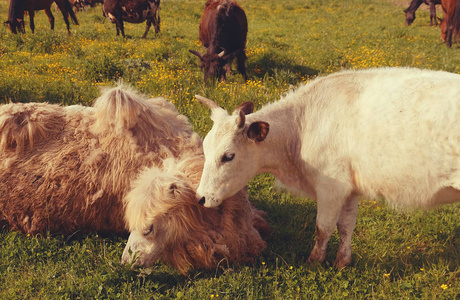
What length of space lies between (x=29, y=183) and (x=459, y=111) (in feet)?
13.8

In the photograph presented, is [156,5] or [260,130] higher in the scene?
[156,5]

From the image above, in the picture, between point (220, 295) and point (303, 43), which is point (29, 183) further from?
point (303, 43)

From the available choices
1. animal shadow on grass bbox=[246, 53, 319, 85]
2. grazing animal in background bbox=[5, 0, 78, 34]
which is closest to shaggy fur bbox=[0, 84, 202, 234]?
animal shadow on grass bbox=[246, 53, 319, 85]

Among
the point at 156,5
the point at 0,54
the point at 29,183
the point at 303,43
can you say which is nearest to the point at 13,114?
the point at 29,183

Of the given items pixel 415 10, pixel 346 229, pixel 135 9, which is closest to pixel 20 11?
pixel 135 9

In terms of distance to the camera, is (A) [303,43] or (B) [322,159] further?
(A) [303,43]

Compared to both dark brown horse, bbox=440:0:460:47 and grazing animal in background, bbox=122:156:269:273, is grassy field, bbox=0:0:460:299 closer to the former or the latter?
grazing animal in background, bbox=122:156:269:273

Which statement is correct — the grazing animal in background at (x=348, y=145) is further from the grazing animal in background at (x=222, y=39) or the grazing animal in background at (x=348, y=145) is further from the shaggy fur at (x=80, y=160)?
the grazing animal in background at (x=222, y=39)

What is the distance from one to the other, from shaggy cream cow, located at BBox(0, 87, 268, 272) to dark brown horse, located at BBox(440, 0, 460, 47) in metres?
14.0

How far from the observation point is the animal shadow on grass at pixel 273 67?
33.2 ft

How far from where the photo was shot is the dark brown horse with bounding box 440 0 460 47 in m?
14.6

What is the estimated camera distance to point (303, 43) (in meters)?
14.6

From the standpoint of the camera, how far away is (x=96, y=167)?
166 inches

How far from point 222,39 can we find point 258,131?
779 cm
